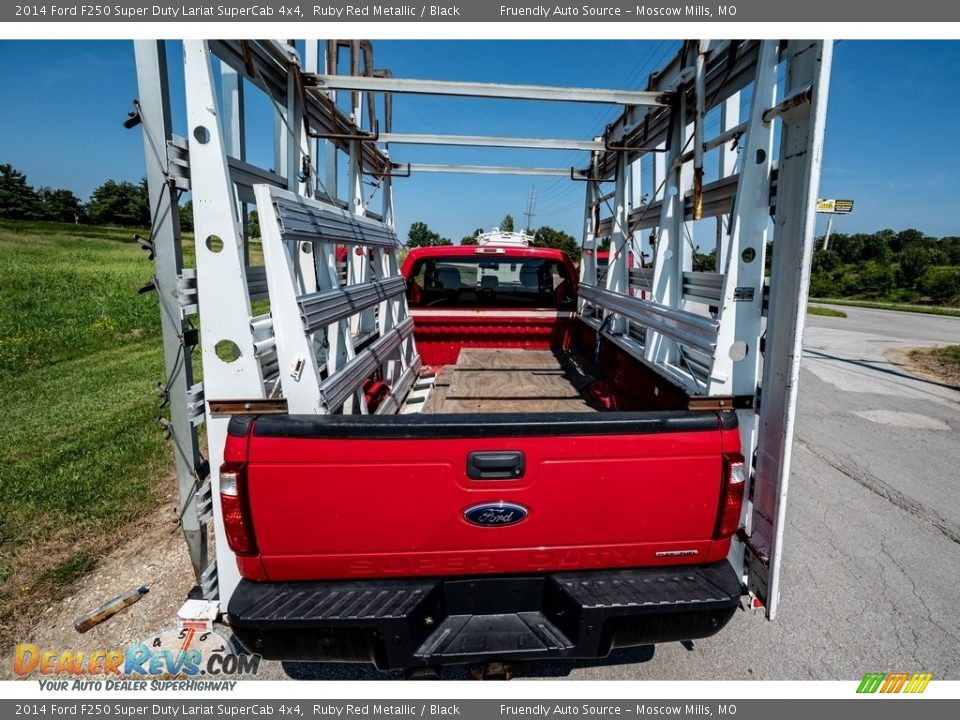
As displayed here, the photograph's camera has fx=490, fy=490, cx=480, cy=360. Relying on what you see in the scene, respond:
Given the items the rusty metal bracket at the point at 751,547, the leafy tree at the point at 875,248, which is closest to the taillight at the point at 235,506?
the rusty metal bracket at the point at 751,547

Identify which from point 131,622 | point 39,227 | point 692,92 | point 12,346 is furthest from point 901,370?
point 39,227

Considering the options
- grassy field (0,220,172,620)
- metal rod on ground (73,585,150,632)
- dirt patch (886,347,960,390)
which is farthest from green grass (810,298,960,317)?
metal rod on ground (73,585,150,632)

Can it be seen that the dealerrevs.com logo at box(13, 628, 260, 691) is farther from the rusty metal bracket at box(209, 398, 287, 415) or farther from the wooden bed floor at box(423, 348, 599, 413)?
the wooden bed floor at box(423, 348, 599, 413)

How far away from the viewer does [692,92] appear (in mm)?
3357

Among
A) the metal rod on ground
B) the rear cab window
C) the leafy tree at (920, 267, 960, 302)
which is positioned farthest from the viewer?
the leafy tree at (920, 267, 960, 302)

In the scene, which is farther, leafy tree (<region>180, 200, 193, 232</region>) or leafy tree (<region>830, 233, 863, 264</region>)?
leafy tree (<region>830, 233, 863, 264</region>)

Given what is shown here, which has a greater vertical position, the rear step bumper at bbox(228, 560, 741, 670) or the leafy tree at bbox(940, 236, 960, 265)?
the leafy tree at bbox(940, 236, 960, 265)

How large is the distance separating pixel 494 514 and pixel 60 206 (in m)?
87.8

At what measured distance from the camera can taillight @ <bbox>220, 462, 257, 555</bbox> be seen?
185 cm

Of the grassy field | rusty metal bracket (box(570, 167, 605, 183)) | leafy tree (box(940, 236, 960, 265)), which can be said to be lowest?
the grassy field

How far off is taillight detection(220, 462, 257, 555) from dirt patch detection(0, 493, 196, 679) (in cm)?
143

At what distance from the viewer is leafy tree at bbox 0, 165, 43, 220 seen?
57781mm

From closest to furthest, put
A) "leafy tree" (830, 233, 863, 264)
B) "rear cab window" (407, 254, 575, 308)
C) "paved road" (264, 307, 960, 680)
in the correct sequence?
"paved road" (264, 307, 960, 680), "rear cab window" (407, 254, 575, 308), "leafy tree" (830, 233, 863, 264)

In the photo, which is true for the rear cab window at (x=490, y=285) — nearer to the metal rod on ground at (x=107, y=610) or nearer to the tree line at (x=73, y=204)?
the metal rod on ground at (x=107, y=610)
